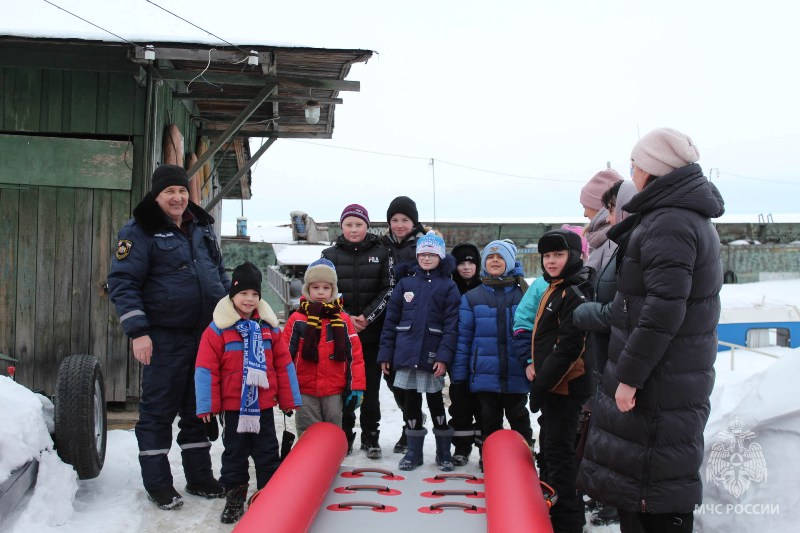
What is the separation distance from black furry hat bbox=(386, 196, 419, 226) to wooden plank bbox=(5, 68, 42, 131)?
3107mm

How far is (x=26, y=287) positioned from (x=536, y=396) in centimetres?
440

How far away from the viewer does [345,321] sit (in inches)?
177

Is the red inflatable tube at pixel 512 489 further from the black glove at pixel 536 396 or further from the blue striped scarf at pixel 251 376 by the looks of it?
the blue striped scarf at pixel 251 376

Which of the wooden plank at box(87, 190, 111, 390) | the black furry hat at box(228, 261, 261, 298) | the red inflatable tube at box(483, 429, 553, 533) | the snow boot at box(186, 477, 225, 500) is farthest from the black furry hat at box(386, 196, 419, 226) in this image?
the wooden plank at box(87, 190, 111, 390)

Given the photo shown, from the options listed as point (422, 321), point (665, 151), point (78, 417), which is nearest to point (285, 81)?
point (422, 321)

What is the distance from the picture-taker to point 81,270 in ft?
18.7

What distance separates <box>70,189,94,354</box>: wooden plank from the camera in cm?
569

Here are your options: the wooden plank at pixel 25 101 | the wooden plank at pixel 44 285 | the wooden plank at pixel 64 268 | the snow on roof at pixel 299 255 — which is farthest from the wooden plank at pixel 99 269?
the snow on roof at pixel 299 255

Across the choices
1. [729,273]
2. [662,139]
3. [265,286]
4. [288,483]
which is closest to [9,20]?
[288,483]

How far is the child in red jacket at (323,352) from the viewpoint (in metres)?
4.40

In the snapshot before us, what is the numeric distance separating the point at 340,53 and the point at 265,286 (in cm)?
1422

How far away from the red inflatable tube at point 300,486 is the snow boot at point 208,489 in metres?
0.64

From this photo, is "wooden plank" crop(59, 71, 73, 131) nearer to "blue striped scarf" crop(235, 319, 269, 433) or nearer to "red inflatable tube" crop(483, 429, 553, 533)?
"blue striped scarf" crop(235, 319, 269, 433)

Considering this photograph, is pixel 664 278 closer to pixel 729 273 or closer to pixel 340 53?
pixel 340 53
